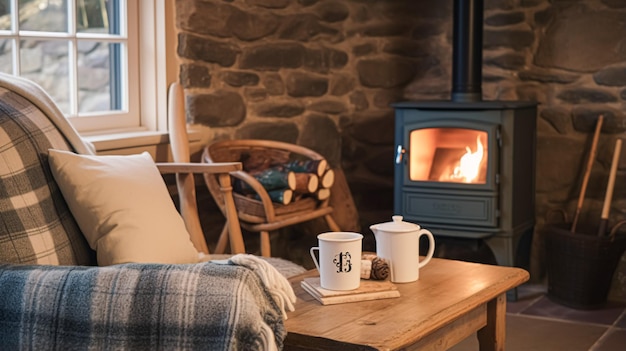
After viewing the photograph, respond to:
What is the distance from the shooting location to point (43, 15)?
10.8ft

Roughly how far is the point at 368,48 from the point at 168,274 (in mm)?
3098

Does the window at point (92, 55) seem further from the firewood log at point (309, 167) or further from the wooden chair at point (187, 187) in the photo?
the firewood log at point (309, 167)

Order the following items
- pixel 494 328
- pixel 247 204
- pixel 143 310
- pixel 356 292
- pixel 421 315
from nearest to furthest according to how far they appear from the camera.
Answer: pixel 143 310
pixel 421 315
pixel 356 292
pixel 494 328
pixel 247 204

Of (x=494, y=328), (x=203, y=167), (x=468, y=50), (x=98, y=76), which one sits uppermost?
(x=468, y=50)

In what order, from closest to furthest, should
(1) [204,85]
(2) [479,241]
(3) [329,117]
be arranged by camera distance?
(1) [204,85] → (2) [479,241] → (3) [329,117]

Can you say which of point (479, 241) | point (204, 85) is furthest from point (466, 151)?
point (204, 85)

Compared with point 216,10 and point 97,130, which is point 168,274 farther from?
point 216,10

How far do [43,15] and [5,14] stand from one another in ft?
0.53

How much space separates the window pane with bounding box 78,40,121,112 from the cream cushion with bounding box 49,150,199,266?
3.44 feet

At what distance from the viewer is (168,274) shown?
1766mm

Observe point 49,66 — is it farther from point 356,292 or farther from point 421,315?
point 421,315

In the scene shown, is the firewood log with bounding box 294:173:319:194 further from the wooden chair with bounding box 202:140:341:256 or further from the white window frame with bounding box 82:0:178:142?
the white window frame with bounding box 82:0:178:142

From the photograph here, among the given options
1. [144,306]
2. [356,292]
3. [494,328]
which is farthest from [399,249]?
[144,306]

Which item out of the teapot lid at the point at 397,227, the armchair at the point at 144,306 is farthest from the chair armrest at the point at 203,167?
the armchair at the point at 144,306
